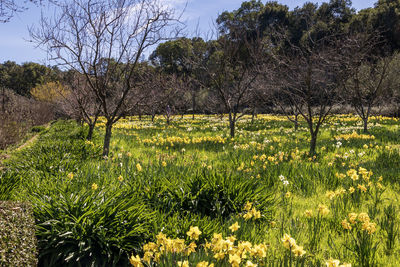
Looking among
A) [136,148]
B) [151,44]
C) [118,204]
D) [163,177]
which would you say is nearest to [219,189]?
[163,177]

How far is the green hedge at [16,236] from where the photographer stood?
2.03 metres

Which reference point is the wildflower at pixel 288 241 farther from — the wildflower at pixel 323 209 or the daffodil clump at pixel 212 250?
the wildflower at pixel 323 209

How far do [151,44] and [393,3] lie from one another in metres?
40.7

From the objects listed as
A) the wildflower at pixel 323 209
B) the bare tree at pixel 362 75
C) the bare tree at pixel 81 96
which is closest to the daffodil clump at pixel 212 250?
the wildflower at pixel 323 209

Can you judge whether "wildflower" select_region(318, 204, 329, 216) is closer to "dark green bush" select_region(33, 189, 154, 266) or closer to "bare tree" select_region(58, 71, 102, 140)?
"dark green bush" select_region(33, 189, 154, 266)

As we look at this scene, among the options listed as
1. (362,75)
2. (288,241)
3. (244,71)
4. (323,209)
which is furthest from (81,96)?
(362,75)

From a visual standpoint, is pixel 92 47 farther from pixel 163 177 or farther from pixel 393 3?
pixel 393 3

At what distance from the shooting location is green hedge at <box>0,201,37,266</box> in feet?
6.66

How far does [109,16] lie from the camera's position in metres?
7.33

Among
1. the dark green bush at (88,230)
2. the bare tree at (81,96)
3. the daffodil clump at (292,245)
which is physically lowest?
the dark green bush at (88,230)

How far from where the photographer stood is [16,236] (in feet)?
7.20

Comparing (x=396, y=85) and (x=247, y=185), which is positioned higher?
(x=396, y=85)

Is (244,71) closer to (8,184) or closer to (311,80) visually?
(311,80)

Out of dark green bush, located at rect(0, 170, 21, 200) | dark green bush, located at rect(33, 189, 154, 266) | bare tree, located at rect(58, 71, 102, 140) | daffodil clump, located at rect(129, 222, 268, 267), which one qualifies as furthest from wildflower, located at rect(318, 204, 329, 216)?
bare tree, located at rect(58, 71, 102, 140)
